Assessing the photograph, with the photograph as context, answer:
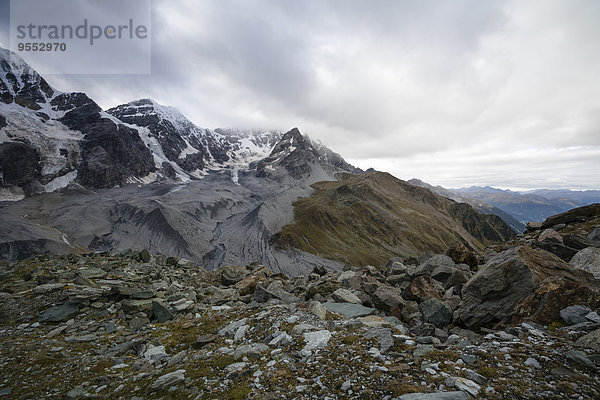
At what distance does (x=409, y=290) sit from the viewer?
12531mm

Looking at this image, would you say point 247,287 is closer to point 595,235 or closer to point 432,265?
point 432,265

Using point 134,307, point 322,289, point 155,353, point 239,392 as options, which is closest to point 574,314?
point 239,392

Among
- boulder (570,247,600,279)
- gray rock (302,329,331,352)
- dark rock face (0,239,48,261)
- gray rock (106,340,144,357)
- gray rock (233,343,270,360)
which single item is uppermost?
boulder (570,247,600,279)

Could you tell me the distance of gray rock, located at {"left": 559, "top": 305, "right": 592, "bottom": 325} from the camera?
283 inches

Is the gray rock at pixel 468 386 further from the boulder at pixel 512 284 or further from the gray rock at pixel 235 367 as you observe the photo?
the gray rock at pixel 235 367

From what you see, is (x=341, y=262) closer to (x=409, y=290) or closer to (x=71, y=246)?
(x=409, y=290)

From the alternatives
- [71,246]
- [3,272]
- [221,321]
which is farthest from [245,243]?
[221,321]

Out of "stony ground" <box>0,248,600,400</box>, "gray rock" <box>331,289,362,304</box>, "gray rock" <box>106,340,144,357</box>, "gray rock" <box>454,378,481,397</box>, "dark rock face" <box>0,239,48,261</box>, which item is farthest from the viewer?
"dark rock face" <box>0,239,48,261</box>

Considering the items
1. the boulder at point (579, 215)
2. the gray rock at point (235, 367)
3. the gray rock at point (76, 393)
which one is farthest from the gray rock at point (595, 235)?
the gray rock at point (76, 393)

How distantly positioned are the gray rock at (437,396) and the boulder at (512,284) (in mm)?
5400

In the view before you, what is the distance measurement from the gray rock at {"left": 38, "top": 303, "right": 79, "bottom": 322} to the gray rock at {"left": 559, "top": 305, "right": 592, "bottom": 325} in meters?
22.0

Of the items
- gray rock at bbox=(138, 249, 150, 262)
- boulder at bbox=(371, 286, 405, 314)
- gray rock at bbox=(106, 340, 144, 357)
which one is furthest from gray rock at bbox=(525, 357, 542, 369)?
gray rock at bbox=(138, 249, 150, 262)

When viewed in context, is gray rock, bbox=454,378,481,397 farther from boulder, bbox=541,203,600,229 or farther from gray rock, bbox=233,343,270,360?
boulder, bbox=541,203,600,229

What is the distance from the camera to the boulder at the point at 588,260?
36.4ft
